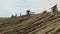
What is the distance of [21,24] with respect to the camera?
1516 centimetres

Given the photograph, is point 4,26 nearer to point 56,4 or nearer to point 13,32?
point 13,32

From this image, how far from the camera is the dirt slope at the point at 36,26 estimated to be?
40.2ft

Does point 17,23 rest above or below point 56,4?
below

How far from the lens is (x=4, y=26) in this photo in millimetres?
15641

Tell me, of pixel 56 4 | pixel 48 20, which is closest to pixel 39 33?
pixel 48 20

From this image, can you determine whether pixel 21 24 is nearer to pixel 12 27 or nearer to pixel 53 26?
pixel 12 27

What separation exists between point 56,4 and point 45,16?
1.23 m

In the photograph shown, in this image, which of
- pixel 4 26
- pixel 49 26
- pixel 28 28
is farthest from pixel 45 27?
pixel 4 26

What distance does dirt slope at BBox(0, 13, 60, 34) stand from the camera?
12242mm

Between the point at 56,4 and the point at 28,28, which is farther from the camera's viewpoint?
the point at 56,4

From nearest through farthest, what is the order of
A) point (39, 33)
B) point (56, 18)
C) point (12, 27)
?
1. point (39, 33)
2. point (56, 18)
3. point (12, 27)

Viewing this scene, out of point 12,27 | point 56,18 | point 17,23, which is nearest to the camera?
point 56,18

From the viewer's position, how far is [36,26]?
13820 mm

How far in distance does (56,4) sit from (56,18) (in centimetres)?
229
